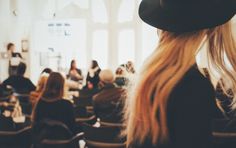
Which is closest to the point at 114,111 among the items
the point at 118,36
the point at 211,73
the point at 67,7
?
the point at 211,73

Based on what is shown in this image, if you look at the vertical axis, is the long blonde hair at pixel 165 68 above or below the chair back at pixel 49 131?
above

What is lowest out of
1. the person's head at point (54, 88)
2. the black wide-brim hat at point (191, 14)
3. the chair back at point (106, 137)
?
the chair back at point (106, 137)

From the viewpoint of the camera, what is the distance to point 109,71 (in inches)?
229

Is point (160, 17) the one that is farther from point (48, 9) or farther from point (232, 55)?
point (48, 9)

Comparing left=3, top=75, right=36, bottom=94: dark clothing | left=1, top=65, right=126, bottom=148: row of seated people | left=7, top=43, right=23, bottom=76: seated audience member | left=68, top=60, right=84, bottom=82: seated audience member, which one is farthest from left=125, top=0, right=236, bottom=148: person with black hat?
left=7, top=43, right=23, bottom=76: seated audience member

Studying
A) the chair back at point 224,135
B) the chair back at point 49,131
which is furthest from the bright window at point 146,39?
the chair back at point 224,135

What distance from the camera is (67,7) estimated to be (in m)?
11.7

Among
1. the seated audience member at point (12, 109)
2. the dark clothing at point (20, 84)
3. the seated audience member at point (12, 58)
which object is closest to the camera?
the seated audience member at point (12, 109)

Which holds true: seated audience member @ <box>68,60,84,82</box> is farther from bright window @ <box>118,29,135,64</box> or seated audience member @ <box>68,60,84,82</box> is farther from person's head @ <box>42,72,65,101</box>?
person's head @ <box>42,72,65,101</box>

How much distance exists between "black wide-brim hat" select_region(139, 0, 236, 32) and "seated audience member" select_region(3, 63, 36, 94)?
5.32m

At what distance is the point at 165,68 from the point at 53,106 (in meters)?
3.18

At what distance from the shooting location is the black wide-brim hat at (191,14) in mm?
1283

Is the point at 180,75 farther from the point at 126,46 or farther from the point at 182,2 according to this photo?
the point at 126,46

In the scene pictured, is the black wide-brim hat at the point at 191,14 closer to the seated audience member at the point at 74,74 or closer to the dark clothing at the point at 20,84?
the dark clothing at the point at 20,84
